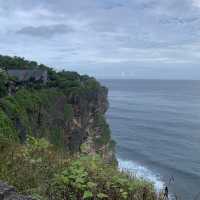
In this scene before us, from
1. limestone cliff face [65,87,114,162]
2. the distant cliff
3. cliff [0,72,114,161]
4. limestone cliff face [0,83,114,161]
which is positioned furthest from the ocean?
the distant cliff

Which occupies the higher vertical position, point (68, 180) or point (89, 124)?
point (68, 180)

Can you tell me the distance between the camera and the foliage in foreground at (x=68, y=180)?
16.9ft

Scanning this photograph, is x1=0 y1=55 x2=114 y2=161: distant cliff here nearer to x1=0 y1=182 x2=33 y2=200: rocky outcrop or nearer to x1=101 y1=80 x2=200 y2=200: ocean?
x1=101 y1=80 x2=200 y2=200: ocean

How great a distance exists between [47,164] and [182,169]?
53930 mm

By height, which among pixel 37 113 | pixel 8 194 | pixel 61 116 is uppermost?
pixel 8 194

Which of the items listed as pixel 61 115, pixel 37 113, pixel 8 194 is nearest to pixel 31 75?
pixel 61 115

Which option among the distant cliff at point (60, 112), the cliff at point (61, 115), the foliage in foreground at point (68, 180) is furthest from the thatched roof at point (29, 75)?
the foliage in foreground at point (68, 180)

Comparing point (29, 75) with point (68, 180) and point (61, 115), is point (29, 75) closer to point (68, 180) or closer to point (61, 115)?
point (61, 115)

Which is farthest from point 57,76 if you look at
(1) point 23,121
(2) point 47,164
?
(2) point 47,164

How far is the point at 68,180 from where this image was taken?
532 centimetres

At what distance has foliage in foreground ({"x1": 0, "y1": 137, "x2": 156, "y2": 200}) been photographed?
5.16 meters

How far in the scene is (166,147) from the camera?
238 feet

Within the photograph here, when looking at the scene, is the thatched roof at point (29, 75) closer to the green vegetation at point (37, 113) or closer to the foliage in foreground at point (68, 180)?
the green vegetation at point (37, 113)

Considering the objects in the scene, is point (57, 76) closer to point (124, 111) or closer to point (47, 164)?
point (47, 164)
